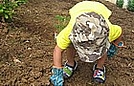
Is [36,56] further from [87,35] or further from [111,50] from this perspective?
[87,35]

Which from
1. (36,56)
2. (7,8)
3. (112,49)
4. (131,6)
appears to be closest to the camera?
(112,49)

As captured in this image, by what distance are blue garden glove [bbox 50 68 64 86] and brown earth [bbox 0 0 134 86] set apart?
0.12m

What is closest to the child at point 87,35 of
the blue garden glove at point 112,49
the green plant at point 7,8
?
the blue garden glove at point 112,49

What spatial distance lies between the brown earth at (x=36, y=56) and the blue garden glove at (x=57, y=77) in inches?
4.6

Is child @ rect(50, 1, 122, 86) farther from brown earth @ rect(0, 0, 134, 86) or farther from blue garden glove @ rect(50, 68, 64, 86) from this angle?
brown earth @ rect(0, 0, 134, 86)

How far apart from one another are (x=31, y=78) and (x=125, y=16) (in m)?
2.34

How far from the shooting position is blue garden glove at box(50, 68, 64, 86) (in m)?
A: 2.61

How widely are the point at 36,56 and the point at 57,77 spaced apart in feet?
1.69

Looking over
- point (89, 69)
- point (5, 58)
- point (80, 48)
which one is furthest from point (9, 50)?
point (80, 48)

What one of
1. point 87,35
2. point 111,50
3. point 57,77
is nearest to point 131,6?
point 111,50

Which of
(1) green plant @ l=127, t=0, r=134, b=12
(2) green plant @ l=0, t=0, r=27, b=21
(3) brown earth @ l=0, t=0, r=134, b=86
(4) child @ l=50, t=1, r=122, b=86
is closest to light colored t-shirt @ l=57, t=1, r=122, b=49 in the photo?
(4) child @ l=50, t=1, r=122, b=86

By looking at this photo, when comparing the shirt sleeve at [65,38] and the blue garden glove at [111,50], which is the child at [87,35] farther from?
the blue garden glove at [111,50]

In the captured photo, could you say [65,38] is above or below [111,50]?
above

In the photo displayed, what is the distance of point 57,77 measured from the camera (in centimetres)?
263
